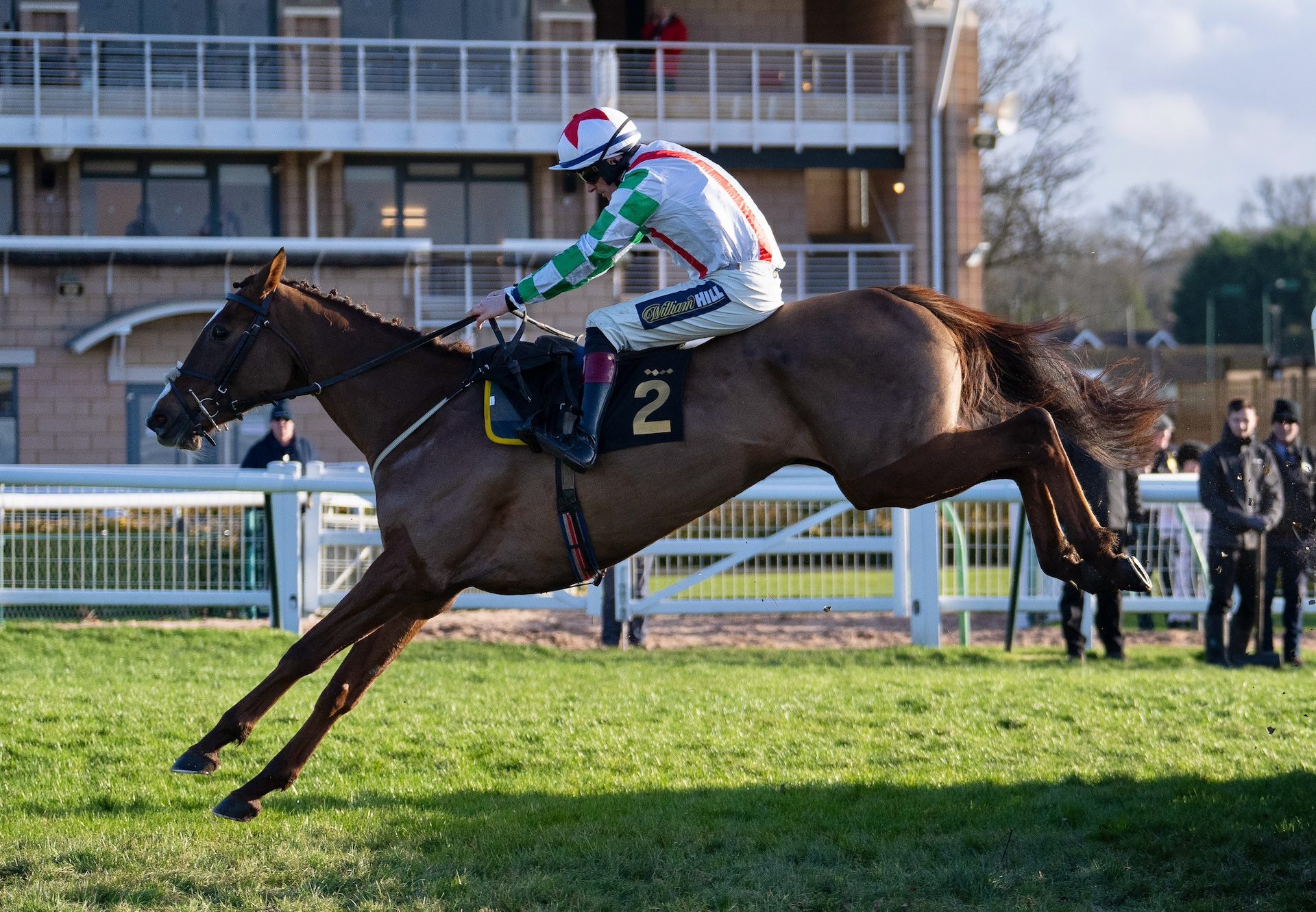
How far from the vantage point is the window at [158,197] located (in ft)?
66.2

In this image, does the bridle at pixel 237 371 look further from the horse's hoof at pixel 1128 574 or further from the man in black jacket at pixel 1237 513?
the man in black jacket at pixel 1237 513

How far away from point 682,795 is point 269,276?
255 cm

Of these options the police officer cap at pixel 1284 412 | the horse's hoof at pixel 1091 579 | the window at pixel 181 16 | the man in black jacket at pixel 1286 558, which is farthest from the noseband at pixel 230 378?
the window at pixel 181 16

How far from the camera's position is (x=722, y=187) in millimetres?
4867

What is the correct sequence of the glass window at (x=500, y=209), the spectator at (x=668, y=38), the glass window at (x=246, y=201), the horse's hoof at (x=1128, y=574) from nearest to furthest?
the horse's hoof at (x=1128, y=574) → the glass window at (x=246, y=201) → the spectator at (x=668, y=38) → the glass window at (x=500, y=209)

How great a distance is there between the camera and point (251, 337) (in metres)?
5.30

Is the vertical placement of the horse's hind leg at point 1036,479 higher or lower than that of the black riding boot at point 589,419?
lower

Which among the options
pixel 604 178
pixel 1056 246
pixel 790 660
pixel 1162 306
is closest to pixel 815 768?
pixel 604 178

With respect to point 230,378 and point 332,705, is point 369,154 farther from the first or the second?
point 332,705

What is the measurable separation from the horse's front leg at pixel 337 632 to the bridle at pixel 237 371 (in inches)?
32.0

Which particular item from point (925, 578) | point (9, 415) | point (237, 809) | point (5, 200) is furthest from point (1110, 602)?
point (5, 200)

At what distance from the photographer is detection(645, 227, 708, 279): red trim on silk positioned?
4.92 meters

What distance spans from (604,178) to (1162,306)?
61599 mm

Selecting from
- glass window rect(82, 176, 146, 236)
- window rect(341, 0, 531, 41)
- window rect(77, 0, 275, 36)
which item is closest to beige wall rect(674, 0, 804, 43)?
window rect(341, 0, 531, 41)
